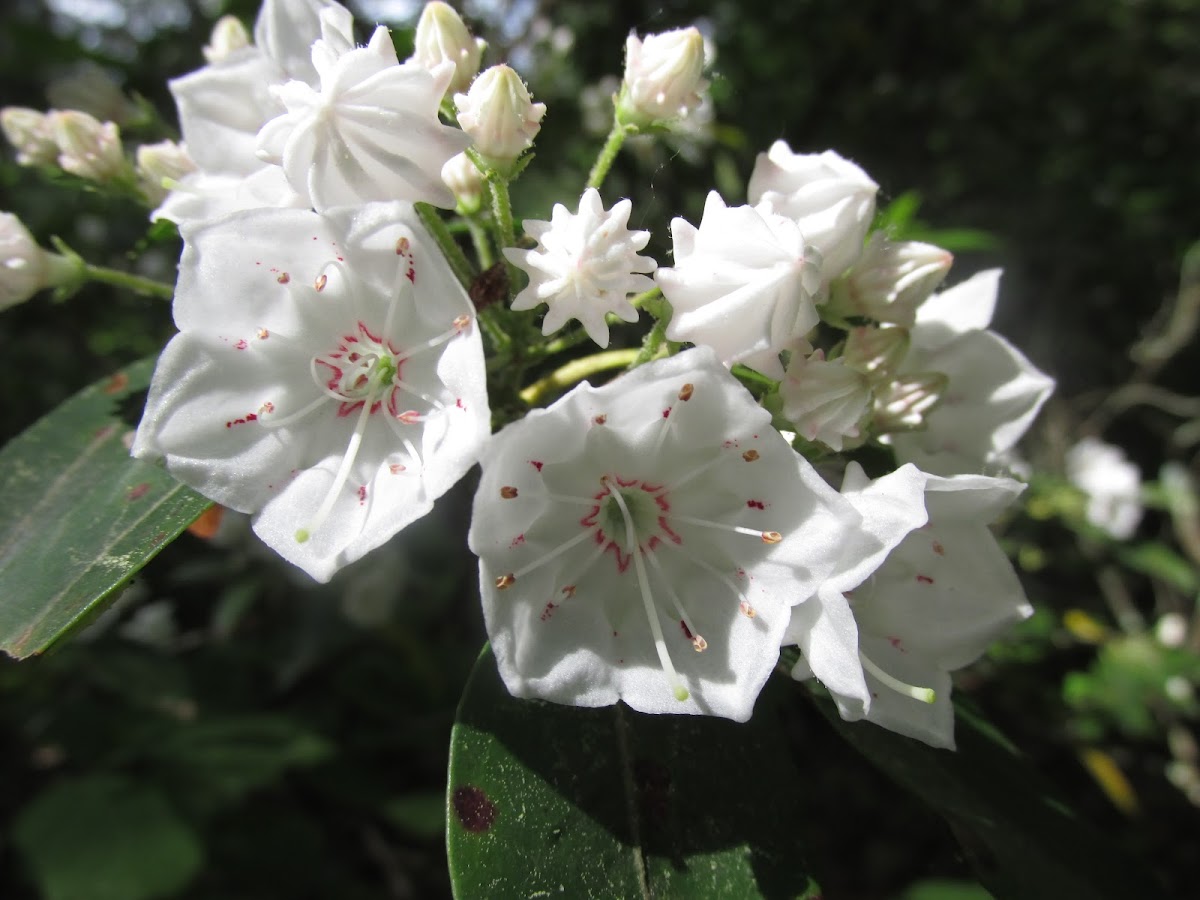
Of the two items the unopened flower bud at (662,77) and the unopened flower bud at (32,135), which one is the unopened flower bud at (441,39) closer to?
the unopened flower bud at (662,77)

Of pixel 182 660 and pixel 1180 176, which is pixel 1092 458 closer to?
pixel 1180 176

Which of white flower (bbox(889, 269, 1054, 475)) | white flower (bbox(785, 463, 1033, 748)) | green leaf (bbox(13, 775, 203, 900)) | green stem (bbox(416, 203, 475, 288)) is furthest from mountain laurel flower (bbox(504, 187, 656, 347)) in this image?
green leaf (bbox(13, 775, 203, 900))

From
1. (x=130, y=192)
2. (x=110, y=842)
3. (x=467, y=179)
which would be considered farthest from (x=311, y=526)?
(x=110, y=842)

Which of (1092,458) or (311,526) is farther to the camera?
(1092,458)

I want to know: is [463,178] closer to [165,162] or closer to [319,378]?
[319,378]

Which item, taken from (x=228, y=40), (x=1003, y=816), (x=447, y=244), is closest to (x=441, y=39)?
(x=447, y=244)

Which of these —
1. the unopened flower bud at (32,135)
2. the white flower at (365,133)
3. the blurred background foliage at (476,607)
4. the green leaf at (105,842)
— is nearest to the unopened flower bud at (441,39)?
the white flower at (365,133)

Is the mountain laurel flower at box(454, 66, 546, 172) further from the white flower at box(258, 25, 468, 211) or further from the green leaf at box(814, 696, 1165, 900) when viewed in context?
the green leaf at box(814, 696, 1165, 900)
